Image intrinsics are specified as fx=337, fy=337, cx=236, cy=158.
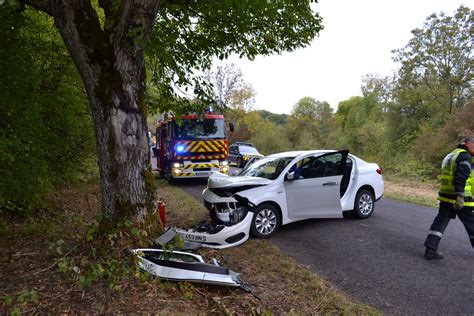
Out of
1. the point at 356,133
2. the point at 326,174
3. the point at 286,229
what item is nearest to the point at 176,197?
the point at 286,229

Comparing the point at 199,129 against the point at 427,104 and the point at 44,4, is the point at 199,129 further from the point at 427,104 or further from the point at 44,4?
the point at 427,104

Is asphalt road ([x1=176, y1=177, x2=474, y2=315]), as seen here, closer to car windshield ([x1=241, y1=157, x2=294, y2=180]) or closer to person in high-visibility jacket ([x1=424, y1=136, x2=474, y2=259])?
person in high-visibility jacket ([x1=424, y1=136, x2=474, y2=259])

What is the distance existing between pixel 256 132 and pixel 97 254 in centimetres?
3332

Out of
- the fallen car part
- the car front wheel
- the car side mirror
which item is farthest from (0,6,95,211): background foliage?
the car front wheel

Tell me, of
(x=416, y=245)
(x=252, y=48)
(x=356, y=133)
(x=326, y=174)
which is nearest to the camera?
(x=416, y=245)

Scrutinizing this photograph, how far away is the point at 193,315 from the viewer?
3273 millimetres

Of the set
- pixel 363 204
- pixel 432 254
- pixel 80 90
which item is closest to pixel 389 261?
pixel 432 254

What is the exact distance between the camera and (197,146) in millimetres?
12523

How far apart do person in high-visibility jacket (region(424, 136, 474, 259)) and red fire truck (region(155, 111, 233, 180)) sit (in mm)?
8348

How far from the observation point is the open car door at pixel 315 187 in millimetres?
6203

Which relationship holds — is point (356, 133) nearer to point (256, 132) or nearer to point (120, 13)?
point (256, 132)

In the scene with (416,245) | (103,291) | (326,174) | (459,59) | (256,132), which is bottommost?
(416,245)

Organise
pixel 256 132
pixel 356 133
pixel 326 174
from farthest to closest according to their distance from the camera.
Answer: pixel 256 132
pixel 356 133
pixel 326 174

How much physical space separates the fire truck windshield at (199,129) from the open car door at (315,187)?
21.8ft
